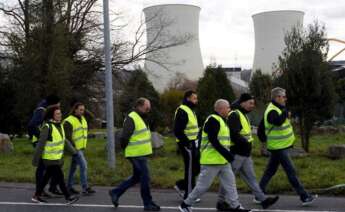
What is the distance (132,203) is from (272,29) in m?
36.0

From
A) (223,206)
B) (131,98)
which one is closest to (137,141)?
(223,206)

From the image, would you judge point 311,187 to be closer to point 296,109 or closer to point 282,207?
point 282,207

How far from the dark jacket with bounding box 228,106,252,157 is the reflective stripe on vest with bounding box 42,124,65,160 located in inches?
109

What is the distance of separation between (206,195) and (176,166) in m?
3.60

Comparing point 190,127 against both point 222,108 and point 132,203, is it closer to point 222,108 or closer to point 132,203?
point 222,108

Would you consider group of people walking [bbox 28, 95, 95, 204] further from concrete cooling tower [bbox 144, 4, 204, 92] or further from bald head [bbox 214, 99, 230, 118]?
concrete cooling tower [bbox 144, 4, 204, 92]

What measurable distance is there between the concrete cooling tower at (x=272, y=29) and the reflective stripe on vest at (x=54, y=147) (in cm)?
3269

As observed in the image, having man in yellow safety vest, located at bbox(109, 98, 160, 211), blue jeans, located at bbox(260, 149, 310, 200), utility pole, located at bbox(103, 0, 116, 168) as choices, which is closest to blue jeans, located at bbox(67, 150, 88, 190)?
man in yellow safety vest, located at bbox(109, 98, 160, 211)

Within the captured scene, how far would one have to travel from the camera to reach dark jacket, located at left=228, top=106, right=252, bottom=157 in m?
7.96

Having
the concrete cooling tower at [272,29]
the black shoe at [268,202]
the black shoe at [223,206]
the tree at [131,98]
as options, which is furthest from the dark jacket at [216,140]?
the concrete cooling tower at [272,29]

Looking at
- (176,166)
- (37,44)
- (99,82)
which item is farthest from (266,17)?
(176,166)

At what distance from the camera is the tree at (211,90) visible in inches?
634

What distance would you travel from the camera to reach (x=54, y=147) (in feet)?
29.1

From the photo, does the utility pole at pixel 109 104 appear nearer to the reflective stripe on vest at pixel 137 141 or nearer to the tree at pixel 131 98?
the reflective stripe on vest at pixel 137 141
